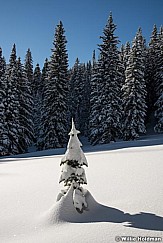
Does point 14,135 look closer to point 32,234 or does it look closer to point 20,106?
point 20,106

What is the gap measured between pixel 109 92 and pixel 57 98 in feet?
20.9

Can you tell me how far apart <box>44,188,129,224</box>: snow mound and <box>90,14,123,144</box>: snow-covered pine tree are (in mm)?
22549

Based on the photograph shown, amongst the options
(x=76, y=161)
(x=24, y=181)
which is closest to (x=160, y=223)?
(x=76, y=161)

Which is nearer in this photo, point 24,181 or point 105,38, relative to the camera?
point 24,181

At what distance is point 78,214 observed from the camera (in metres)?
5.43

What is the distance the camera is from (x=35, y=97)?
54.1 meters

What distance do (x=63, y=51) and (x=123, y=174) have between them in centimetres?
2585

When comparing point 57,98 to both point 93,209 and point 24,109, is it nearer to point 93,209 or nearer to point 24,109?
point 24,109

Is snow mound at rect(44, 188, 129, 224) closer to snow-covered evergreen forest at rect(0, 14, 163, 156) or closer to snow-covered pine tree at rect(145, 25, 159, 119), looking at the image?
snow-covered evergreen forest at rect(0, 14, 163, 156)

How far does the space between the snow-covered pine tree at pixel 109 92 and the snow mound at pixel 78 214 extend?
22.5 meters

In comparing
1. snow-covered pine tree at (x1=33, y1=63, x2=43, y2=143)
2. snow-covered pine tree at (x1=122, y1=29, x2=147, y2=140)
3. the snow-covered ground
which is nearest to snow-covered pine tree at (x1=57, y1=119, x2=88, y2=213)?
the snow-covered ground

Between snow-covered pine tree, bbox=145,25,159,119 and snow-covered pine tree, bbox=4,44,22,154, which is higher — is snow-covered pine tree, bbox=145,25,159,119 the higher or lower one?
the higher one

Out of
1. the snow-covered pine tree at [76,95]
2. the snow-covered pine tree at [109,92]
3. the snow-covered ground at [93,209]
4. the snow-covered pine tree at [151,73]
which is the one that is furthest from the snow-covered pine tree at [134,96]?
the snow-covered pine tree at [76,95]

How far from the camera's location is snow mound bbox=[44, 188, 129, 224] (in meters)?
5.16
